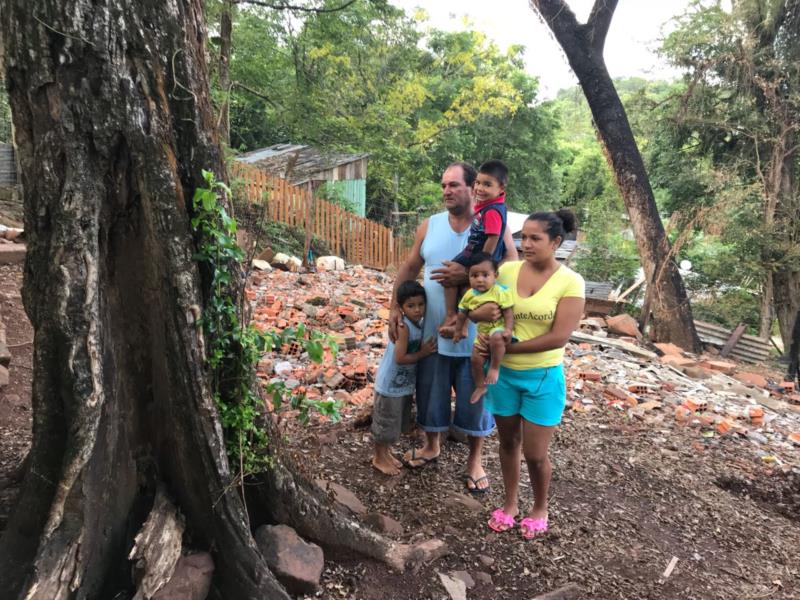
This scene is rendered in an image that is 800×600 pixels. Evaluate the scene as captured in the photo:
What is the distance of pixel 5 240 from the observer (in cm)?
742

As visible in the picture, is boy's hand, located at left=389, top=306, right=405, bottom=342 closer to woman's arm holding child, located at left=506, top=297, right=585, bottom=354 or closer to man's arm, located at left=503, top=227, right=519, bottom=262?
man's arm, located at left=503, top=227, right=519, bottom=262

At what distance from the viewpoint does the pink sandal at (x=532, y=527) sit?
2.84 meters

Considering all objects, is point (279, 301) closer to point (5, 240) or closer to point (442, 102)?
point (5, 240)

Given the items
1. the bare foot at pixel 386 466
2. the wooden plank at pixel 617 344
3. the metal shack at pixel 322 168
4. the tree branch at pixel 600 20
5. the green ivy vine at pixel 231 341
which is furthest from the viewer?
the metal shack at pixel 322 168

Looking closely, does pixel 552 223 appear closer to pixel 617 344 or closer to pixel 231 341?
pixel 231 341

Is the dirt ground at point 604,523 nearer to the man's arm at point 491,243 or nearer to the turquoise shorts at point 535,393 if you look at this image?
the turquoise shorts at point 535,393

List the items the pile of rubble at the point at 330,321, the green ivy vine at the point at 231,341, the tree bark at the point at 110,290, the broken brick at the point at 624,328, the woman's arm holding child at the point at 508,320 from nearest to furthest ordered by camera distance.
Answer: the tree bark at the point at 110,290, the green ivy vine at the point at 231,341, the woman's arm holding child at the point at 508,320, the pile of rubble at the point at 330,321, the broken brick at the point at 624,328

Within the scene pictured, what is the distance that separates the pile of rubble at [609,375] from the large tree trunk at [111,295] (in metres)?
2.13

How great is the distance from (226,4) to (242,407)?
26.8 ft

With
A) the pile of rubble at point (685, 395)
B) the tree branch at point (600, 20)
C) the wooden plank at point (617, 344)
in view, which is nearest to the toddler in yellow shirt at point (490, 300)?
the pile of rubble at point (685, 395)

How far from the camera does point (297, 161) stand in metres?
17.5

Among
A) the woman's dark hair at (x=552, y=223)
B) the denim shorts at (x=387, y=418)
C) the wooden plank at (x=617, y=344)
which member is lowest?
the wooden plank at (x=617, y=344)

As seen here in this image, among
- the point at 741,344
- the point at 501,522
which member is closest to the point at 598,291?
the point at 741,344

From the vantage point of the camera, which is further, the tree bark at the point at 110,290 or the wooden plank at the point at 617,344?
the wooden plank at the point at 617,344
